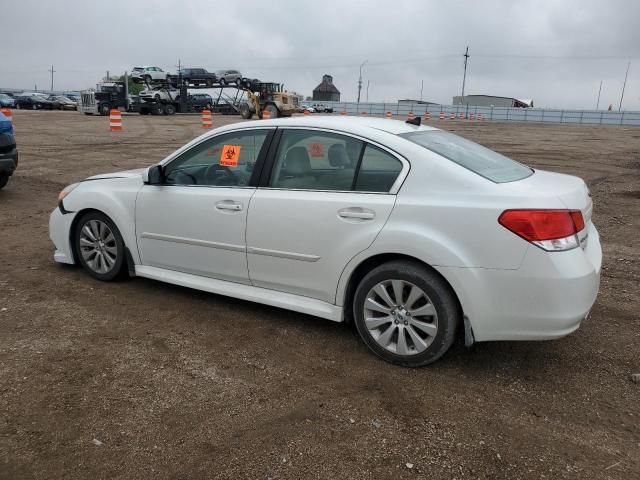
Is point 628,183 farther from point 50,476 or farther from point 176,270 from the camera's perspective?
point 50,476

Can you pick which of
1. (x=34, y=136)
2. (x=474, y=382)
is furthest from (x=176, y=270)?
(x=34, y=136)

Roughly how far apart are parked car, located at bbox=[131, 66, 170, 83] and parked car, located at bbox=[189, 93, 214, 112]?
2679mm

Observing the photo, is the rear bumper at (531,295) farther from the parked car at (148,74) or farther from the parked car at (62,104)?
the parked car at (62,104)

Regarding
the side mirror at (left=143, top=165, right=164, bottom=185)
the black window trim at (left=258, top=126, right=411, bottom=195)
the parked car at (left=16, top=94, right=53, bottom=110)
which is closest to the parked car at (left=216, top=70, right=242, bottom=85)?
the parked car at (left=16, top=94, right=53, bottom=110)

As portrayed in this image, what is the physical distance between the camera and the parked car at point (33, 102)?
50.1 m

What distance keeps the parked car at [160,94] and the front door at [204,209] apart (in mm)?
36625

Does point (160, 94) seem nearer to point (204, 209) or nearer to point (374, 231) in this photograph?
point (204, 209)

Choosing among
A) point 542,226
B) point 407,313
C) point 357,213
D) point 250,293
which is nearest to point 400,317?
point 407,313

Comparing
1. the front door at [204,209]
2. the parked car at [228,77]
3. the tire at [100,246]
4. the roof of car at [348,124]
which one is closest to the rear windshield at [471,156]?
the roof of car at [348,124]

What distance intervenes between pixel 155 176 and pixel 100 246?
0.98 meters

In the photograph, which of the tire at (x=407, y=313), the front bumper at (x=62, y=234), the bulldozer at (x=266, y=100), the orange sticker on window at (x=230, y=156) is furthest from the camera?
the bulldozer at (x=266, y=100)

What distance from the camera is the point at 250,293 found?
13.4 feet

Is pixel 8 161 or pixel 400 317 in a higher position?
pixel 8 161

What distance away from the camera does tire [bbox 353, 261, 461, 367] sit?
3305 mm
